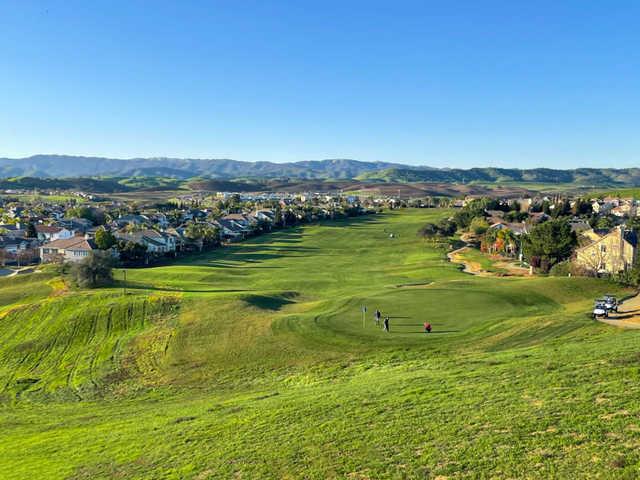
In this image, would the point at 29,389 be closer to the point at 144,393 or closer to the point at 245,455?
the point at 144,393

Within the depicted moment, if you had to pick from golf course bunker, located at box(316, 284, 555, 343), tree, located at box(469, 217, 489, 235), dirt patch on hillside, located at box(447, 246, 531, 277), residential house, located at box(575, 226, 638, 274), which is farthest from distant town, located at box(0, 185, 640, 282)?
golf course bunker, located at box(316, 284, 555, 343)

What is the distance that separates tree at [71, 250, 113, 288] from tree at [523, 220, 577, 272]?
53.1 metres

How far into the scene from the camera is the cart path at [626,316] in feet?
108

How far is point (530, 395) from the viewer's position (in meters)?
18.7

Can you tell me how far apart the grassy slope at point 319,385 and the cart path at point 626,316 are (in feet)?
6.19

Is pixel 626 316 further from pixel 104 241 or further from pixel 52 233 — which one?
pixel 52 233

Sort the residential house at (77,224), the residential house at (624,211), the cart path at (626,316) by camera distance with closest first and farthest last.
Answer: the cart path at (626,316) < the residential house at (77,224) < the residential house at (624,211)

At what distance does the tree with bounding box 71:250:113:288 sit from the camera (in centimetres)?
5800

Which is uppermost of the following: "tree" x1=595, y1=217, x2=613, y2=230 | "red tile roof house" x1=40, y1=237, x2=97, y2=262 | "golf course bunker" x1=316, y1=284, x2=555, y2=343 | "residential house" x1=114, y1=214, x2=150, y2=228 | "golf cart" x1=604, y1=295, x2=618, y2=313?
"tree" x1=595, y1=217, x2=613, y2=230

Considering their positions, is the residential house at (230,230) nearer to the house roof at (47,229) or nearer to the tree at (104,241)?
the tree at (104,241)

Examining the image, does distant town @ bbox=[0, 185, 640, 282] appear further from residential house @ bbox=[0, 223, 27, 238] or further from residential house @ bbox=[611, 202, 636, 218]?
residential house @ bbox=[0, 223, 27, 238]

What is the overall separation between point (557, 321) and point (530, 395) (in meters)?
17.0

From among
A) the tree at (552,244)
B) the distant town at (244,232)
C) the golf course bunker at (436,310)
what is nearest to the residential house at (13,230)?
the distant town at (244,232)

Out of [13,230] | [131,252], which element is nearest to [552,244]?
[131,252]
